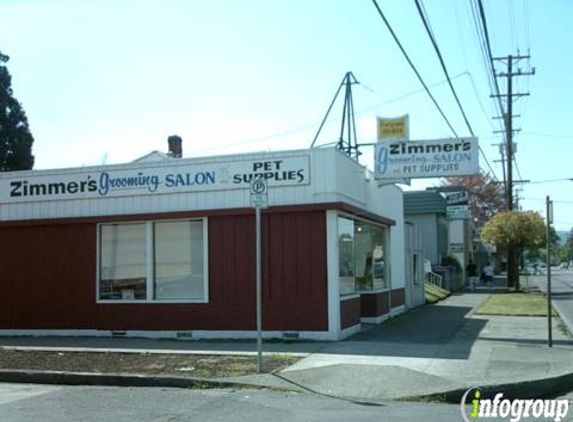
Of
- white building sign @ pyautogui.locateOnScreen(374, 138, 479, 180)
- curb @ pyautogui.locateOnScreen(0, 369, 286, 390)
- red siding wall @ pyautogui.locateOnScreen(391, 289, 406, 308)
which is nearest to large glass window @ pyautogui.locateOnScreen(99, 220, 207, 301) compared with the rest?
white building sign @ pyautogui.locateOnScreen(374, 138, 479, 180)

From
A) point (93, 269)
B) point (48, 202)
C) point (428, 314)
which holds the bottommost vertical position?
point (428, 314)

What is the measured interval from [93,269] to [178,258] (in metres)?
2.18

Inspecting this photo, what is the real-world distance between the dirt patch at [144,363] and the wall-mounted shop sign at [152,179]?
4325mm

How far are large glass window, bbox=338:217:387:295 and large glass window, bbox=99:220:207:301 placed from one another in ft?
10.2

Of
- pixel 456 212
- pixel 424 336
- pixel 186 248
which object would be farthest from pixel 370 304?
pixel 456 212

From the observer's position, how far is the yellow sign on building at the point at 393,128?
16.7 m

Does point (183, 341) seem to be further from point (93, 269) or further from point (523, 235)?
point (523, 235)

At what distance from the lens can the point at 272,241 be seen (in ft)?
50.4

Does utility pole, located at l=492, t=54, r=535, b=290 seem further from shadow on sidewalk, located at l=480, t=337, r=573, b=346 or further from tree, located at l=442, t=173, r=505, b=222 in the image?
tree, located at l=442, t=173, r=505, b=222

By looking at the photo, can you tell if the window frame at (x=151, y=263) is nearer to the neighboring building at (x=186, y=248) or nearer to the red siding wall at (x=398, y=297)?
the neighboring building at (x=186, y=248)

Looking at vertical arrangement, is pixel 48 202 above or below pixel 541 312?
above

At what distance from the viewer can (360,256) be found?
18.0 m

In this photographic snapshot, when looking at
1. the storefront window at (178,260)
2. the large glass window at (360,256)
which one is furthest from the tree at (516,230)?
the storefront window at (178,260)

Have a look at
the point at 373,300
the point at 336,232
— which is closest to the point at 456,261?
the point at 373,300
